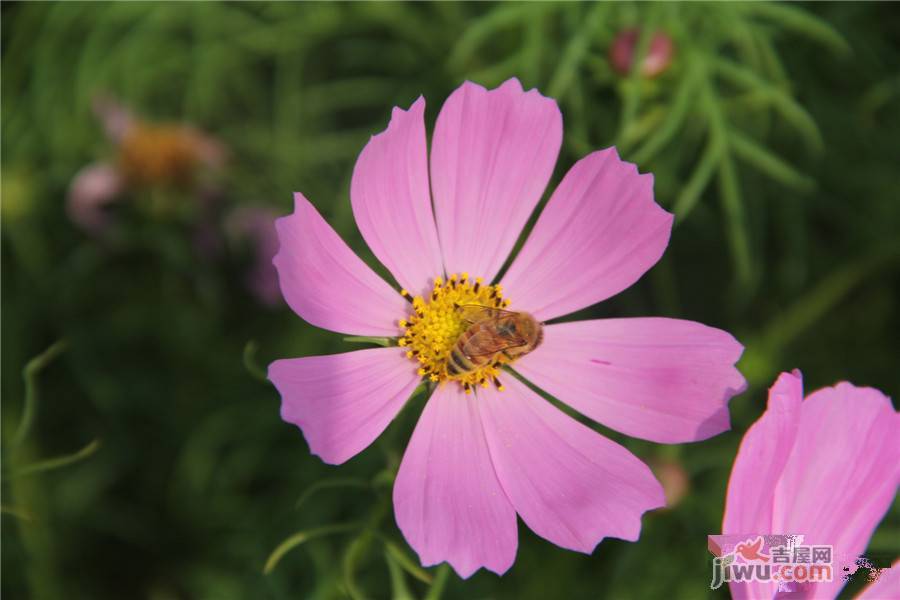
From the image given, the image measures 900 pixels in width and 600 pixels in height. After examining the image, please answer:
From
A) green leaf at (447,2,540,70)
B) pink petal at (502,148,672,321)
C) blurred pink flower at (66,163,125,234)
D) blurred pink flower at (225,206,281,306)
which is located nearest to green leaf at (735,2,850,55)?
green leaf at (447,2,540,70)

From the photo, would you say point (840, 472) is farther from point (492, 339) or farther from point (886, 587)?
point (492, 339)

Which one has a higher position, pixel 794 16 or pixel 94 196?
pixel 794 16

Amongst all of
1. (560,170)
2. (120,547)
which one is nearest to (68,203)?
(120,547)

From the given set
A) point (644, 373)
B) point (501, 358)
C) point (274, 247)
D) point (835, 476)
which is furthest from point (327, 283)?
point (274, 247)

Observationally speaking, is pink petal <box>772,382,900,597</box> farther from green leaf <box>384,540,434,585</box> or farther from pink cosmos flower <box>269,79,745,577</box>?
green leaf <box>384,540,434,585</box>

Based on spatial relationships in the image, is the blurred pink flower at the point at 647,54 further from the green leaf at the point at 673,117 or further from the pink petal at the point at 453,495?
the pink petal at the point at 453,495

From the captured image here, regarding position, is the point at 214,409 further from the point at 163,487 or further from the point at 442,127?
the point at 442,127
